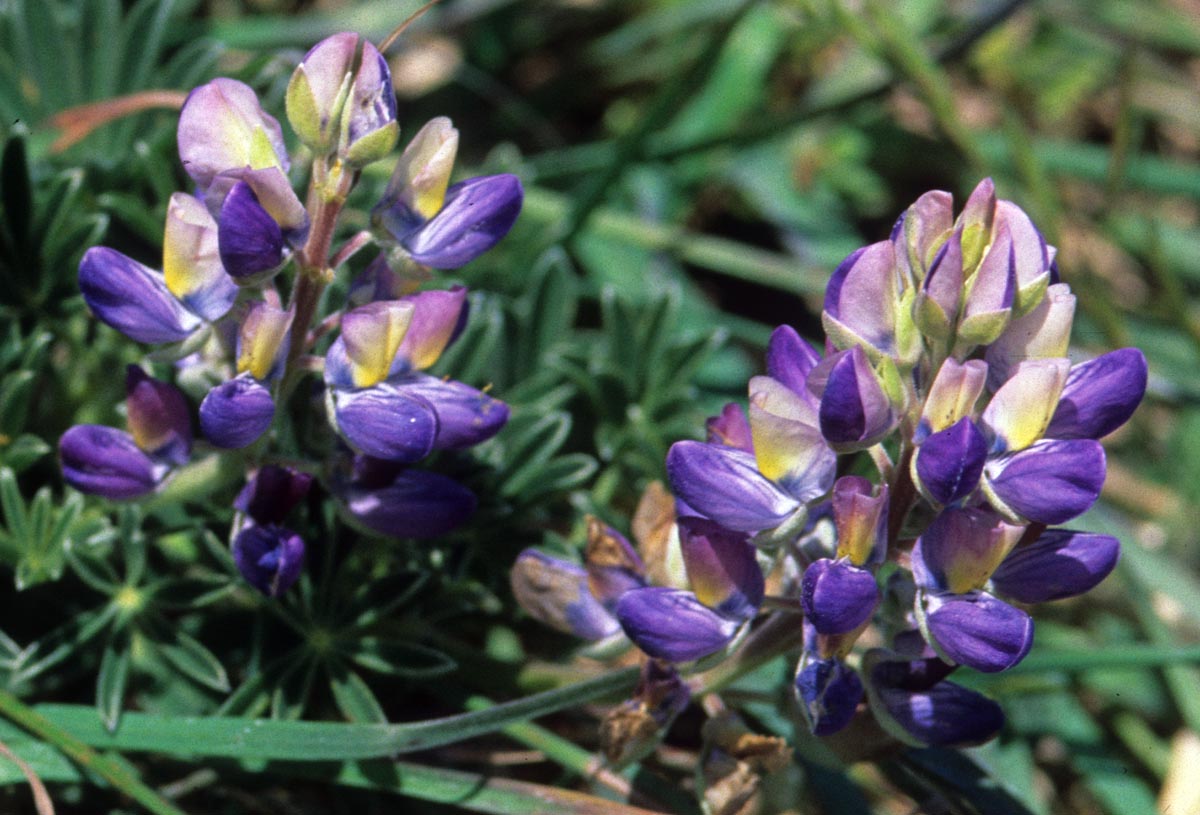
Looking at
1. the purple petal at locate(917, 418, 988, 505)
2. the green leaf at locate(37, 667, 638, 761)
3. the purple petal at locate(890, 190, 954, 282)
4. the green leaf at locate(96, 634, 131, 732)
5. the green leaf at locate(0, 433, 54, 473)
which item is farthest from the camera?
the green leaf at locate(0, 433, 54, 473)

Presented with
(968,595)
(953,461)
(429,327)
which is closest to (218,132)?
(429,327)

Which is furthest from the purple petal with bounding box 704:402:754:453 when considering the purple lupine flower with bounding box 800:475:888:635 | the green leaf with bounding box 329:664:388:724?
the green leaf with bounding box 329:664:388:724

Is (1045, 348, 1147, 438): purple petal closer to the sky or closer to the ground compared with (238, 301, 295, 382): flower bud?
closer to the ground

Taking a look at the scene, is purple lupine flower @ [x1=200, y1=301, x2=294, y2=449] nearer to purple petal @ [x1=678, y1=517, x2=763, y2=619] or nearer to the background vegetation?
the background vegetation

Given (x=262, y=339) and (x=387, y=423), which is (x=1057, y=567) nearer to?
(x=387, y=423)

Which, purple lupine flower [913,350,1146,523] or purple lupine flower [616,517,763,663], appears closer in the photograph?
purple lupine flower [913,350,1146,523]

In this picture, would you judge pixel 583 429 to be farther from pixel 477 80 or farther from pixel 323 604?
pixel 477 80
